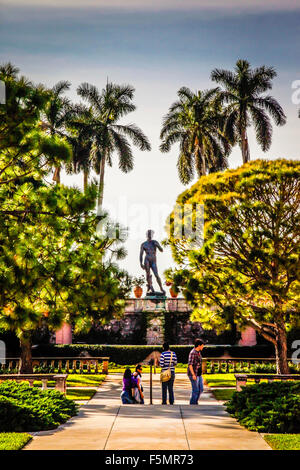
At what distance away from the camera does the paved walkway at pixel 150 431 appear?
7.95 metres

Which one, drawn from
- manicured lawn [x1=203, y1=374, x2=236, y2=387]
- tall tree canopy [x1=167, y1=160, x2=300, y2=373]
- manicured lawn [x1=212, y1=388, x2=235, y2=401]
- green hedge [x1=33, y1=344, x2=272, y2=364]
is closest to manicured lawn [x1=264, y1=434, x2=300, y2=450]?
manicured lawn [x1=212, y1=388, x2=235, y2=401]

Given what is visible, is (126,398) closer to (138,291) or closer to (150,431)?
(150,431)

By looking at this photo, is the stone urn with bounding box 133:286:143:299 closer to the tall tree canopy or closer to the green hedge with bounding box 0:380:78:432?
the tall tree canopy

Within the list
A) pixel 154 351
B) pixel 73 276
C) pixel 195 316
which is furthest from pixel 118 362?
pixel 73 276

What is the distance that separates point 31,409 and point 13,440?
193 centimetres

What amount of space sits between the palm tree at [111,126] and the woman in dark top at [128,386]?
21612 mm

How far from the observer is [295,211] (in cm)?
1700

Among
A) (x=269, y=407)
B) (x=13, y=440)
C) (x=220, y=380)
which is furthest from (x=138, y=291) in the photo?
(x=13, y=440)

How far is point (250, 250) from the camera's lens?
1686 cm

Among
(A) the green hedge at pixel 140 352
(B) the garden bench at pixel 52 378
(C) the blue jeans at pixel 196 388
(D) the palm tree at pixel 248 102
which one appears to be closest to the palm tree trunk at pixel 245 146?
(D) the palm tree at pixel 248 102

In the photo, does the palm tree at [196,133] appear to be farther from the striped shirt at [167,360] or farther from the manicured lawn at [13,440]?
the manicured lawn at [13,440]

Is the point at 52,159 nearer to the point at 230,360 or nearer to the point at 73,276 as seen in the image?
the point at 73,276

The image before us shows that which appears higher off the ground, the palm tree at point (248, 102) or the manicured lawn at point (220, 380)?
the palm tree at point (248, 102)

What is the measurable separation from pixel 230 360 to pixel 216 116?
55.6 ft
